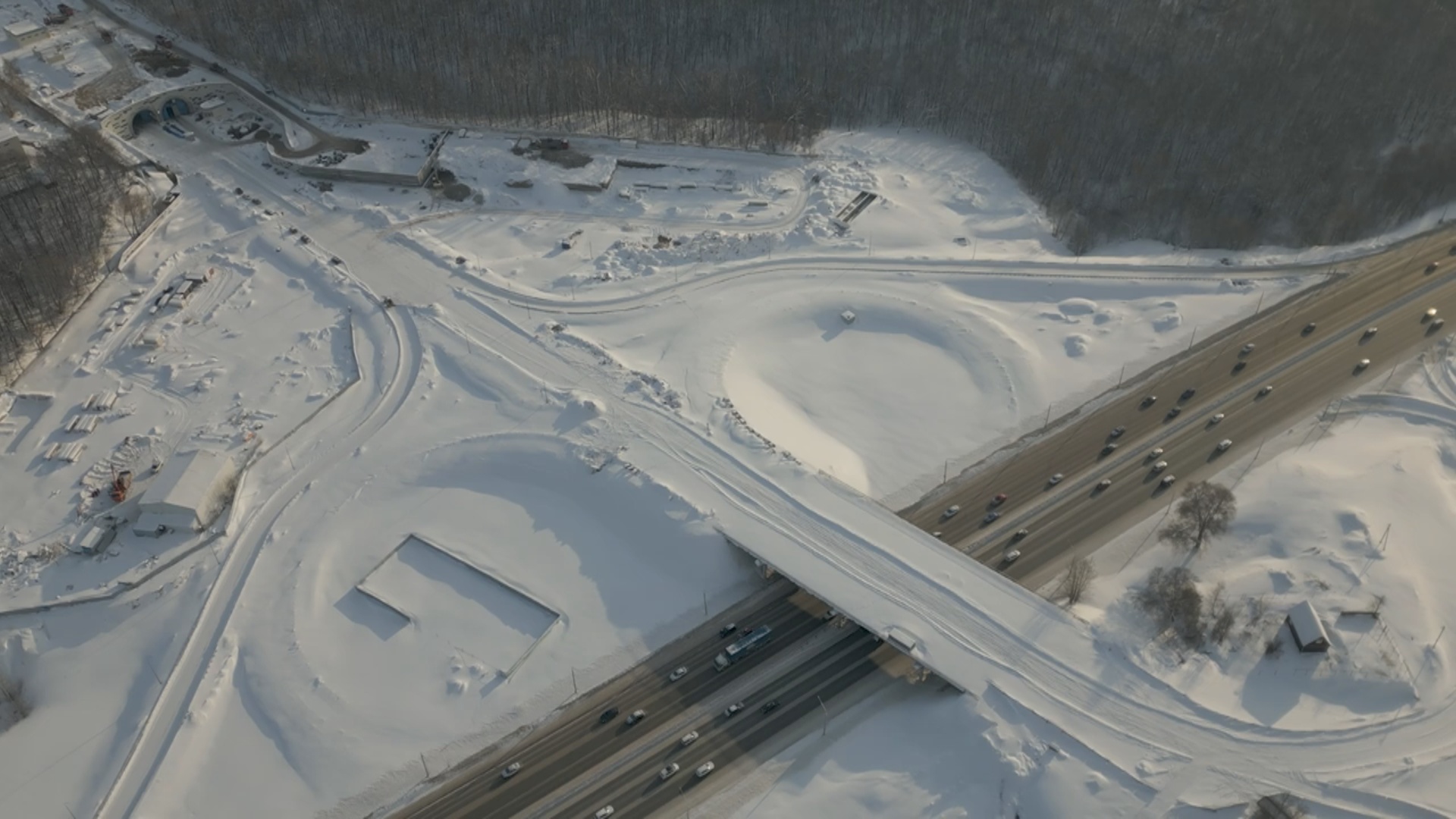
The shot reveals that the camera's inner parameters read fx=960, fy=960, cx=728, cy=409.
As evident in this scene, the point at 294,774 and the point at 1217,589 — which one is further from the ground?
the point at 1217,589

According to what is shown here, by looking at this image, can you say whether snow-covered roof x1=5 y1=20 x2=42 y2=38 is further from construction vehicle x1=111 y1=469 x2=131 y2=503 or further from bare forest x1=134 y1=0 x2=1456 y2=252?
construction vehicle x1=111 y1=469 x2=131 y2=503

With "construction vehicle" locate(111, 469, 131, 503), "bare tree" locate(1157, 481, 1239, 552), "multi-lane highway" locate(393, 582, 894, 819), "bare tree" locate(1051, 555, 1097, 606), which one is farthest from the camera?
"construction vehicle" locate(111, 469, 131, 503)

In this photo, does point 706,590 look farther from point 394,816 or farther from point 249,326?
point 249,326

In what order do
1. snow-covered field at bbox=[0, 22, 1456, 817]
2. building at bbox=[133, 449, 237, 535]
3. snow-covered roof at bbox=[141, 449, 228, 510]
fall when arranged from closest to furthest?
1. snow-covered field at bbox=[0, 22, 1456, 817]
2. building at bbox=[133, 449, 237, 535]
3. snow-covered roof at bbox=[141, 449, 228, 510]

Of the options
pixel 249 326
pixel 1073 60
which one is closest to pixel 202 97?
pixel 249 326

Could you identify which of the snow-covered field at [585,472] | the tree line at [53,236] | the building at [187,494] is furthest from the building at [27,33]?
the building at [187,494]

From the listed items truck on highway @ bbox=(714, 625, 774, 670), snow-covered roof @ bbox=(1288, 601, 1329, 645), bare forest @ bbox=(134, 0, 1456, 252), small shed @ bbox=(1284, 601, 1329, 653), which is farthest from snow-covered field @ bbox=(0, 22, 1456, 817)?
bare forest @ bbox=(134, 0, 1456, 252)

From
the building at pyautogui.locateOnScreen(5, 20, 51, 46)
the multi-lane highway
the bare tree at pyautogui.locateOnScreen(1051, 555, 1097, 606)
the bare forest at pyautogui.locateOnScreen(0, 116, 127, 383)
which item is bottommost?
the multi-lane highway
